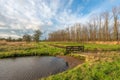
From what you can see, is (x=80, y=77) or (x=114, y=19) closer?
(x=80, y=77)

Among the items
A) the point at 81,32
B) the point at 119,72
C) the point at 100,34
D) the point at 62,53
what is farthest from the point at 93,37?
the point at 119,72

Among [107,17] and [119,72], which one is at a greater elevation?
[107,17]

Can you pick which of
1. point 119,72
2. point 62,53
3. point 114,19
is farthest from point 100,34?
point 119,72

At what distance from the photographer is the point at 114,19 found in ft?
191

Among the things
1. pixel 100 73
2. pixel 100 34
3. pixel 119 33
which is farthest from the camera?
pixel 100 34

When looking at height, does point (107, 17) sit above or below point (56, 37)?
above

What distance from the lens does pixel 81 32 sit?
85.1m

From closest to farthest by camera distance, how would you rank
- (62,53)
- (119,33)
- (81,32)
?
(62,53), (119,33), (81,32)

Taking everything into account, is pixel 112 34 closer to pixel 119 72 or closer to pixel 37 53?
pixel 37 53

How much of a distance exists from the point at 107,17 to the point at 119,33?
9.95 m

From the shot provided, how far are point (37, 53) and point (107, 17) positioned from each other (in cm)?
4666

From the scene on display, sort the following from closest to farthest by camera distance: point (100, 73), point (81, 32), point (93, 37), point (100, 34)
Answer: point (100, 73) → point (100, 34) → point (93, 37) → point (81, 32)

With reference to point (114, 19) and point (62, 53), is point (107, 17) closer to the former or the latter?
point (114, 19)

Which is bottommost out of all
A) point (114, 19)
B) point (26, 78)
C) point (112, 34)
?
point (26, 78)
